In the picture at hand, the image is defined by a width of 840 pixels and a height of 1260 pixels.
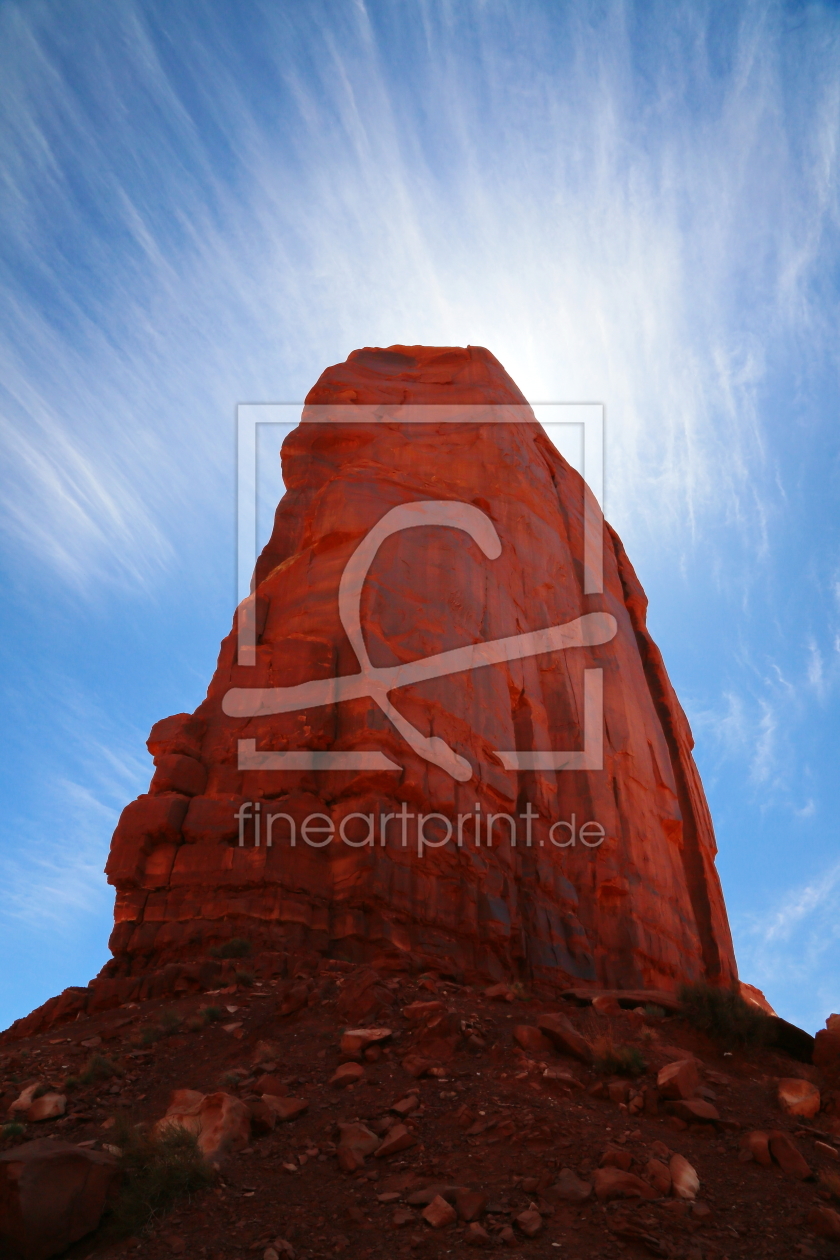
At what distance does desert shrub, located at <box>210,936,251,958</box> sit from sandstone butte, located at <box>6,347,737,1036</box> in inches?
9.6

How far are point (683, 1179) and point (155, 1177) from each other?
4888mm

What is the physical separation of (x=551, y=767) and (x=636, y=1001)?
9714 mm

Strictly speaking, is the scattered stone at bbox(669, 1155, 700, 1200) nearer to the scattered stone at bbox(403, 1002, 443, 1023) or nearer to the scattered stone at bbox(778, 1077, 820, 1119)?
the scattered stone at bbox(778, 1077, 820, 1119)

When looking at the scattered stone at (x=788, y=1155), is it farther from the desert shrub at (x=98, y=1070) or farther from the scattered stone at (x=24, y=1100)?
the scattered stone at (x=24, y=1100)

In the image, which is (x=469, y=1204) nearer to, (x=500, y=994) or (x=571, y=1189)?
(x=571, y=1189)

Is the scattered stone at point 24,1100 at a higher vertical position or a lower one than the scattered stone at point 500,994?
lower

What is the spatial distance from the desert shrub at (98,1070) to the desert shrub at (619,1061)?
20.4 feet

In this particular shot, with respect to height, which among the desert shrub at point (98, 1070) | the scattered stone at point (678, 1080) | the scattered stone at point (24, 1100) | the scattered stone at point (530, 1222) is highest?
the desert shrub at point (98, 1070)

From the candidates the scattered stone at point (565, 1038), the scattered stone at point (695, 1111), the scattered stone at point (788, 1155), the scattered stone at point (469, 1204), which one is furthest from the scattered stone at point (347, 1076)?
the scattered stone at point (788, 1155)

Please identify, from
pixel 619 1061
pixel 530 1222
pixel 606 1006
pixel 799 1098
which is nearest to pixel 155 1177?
pixel 530 1222

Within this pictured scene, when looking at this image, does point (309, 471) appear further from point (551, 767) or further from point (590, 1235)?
point (590, 1235)

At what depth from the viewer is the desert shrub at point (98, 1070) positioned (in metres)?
11.4

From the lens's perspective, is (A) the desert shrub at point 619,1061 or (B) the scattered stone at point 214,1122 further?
(A) the desert shrub at point 619,1061

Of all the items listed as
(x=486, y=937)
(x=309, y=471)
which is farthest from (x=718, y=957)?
(x=309, y=471)
